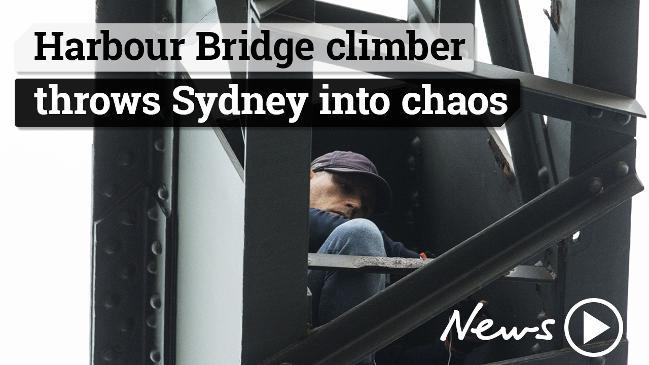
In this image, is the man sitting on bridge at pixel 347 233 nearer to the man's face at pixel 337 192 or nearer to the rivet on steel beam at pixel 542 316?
the man's face at pixel 337 192

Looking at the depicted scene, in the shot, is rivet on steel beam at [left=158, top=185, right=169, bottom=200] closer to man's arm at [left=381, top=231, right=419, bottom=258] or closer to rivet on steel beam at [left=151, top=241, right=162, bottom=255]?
rivet on steel beam at [left=151, top=241, right=162, bottom=255]

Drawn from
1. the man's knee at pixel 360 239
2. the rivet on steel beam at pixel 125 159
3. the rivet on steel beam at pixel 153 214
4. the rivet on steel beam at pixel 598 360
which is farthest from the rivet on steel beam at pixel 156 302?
the rivet on steel beam at pixel 598 360

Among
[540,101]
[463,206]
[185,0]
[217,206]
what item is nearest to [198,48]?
[185,0]

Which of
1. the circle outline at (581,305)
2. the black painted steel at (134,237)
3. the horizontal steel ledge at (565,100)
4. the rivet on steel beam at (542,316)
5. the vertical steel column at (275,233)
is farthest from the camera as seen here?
the black painted steel at (134,237)

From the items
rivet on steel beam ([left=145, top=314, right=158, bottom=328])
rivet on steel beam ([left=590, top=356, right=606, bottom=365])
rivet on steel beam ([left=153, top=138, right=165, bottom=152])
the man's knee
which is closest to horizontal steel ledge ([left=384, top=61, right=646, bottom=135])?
rivet on steel beam ([left=590, top=356, right=606, bottom=365])

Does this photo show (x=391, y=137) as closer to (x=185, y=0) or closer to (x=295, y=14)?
(x=185, y=0)

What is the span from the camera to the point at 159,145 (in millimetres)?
3508

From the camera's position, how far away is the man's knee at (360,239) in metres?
3.52

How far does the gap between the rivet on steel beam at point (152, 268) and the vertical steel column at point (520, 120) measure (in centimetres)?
110

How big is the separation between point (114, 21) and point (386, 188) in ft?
4.49

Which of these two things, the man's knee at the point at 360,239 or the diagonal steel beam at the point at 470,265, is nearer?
the diagonal steel beam at the point at 470,265

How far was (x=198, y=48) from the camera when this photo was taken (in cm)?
330

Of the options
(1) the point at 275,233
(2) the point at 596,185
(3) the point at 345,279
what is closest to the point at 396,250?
(3) the point at 345,279

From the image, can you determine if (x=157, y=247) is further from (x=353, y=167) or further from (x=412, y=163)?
(x=412, y=163)
